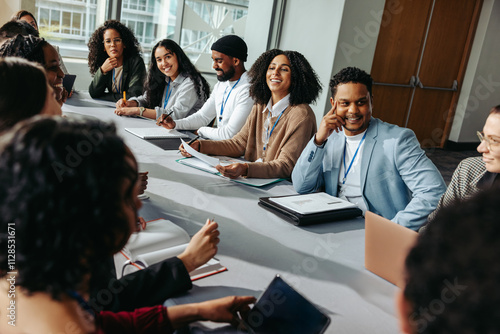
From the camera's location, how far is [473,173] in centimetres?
179

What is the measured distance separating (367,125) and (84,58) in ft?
13.8

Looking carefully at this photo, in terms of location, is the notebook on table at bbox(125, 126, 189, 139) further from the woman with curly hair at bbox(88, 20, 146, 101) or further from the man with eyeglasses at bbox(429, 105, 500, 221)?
the man with eyeglasses at bbox(429, 105, 500, 221)

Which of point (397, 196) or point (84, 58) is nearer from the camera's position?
point (397, 196)

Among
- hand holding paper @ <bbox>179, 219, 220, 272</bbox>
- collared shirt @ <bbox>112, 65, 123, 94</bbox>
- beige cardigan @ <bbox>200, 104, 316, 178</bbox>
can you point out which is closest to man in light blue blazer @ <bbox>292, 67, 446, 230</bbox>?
beige cardigan @ <bbox>200, 104, 316, 178</bbox>

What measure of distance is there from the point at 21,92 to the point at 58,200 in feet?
2.24

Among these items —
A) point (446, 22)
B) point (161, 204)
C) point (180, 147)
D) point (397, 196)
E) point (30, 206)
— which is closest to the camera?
point (30, 206)

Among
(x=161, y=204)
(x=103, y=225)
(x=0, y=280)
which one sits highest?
(x=103, y=225)

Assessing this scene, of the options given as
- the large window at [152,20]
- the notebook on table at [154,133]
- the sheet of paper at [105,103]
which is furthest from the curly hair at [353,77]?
the large window at [152,20]

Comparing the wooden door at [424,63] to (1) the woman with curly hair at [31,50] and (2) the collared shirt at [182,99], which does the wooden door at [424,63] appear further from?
(1) the woman with curly hair at [31,50]

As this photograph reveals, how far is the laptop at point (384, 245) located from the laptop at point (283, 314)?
0.32m

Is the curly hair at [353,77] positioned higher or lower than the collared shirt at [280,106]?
higher

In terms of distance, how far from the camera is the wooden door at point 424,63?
5.25m

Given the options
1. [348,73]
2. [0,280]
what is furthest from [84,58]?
[0,280]

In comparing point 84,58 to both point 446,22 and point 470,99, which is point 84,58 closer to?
point 446,22
